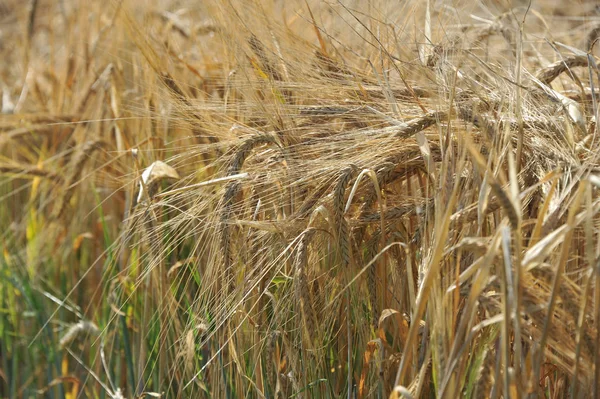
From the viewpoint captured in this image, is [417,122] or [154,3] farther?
[154,3]

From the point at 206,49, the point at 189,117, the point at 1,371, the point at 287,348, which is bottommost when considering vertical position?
the point at 1,371

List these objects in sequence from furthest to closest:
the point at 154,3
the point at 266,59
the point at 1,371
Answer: the point at 154,3 < the point at 1,371 < the point at 266,59

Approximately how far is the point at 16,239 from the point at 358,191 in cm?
150

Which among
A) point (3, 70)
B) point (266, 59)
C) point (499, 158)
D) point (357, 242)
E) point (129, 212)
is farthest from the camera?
point (3, 70)

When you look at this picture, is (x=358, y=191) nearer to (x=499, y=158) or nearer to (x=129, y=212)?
(x=499, y=158)

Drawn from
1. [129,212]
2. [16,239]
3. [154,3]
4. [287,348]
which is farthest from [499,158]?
[154,3]

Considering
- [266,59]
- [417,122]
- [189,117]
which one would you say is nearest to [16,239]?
[189,117]

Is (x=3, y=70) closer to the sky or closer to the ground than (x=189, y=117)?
closer to the sky

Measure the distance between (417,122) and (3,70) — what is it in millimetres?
3159

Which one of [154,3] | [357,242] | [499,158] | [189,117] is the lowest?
[357,242]

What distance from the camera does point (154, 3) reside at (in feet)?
9.68

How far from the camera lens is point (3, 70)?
Answer: 368cm

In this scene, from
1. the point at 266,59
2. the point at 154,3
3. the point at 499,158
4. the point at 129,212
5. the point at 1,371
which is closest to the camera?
the point at 499,158

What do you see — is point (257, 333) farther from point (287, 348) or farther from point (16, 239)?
point (16, 239)
